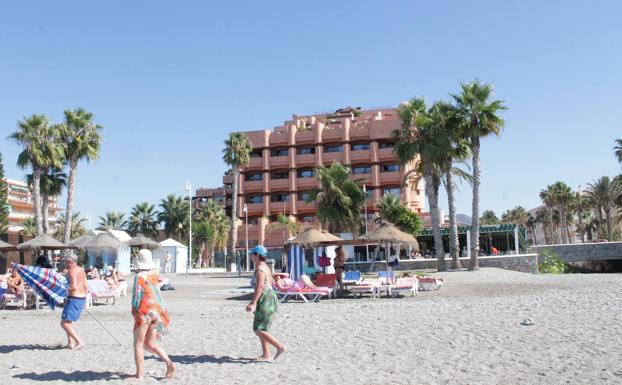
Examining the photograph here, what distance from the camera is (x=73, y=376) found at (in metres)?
6.62

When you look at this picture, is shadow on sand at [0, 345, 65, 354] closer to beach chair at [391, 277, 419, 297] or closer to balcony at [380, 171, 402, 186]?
beach chair at [391, 277, 419, 297]

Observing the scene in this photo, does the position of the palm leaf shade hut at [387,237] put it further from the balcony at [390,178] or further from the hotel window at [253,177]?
the hotel window at [253,177]

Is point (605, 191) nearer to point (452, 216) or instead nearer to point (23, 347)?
point (452, 216)

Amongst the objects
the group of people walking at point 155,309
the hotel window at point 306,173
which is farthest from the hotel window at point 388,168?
the group of people walking at point 155,309

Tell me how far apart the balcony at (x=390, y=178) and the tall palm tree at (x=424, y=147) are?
88.0 feet

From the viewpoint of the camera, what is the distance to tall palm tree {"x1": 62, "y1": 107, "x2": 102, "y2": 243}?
3891cm

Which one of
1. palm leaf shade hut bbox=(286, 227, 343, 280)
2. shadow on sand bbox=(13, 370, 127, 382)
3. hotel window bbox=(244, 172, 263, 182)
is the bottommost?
shadow on sand bbox=(13, 370, 127, 382)

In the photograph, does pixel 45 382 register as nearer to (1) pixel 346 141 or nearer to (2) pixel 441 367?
(2) pixel 441 367

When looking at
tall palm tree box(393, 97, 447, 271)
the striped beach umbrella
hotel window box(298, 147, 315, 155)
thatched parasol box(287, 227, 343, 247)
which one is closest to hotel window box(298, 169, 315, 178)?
hotel window box(298, 147, 315, 155)

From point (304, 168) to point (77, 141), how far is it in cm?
2934

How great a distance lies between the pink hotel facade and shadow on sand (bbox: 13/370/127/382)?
173ft

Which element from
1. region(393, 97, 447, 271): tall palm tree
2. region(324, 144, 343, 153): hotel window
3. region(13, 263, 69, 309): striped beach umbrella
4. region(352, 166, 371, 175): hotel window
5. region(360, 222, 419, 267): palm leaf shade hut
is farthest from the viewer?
region(324, 144, 343, 153): hotel window

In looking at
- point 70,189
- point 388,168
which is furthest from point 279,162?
point 70,189

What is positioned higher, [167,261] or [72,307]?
[167,261]
